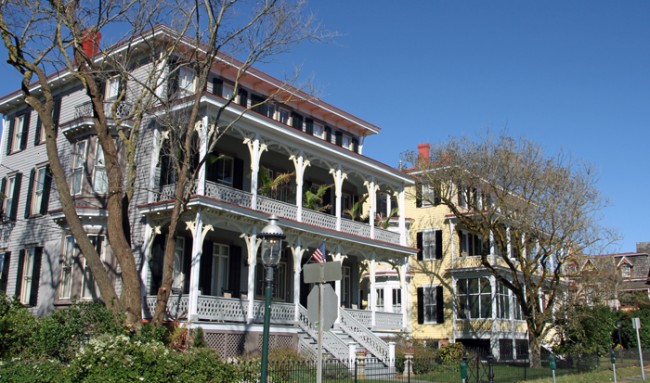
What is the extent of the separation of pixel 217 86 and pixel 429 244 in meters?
18.8

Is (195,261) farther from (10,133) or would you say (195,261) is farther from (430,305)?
(430,305)

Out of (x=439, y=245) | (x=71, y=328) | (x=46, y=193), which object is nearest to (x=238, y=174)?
(x=46, y=193)

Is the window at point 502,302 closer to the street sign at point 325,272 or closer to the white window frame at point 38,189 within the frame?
the white window frame at point 38,189

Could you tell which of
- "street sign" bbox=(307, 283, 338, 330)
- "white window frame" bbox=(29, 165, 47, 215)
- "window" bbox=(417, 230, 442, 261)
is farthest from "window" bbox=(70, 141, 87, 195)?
"window" bbox=(417, 230, 442, 261)

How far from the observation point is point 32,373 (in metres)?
13.6

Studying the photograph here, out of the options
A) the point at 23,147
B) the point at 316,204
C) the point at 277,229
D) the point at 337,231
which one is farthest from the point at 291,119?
the point at 277,229

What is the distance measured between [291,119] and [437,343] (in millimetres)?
16633

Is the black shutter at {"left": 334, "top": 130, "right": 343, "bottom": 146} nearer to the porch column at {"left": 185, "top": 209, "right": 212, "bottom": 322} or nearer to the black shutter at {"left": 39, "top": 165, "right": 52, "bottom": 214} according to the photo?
the porch column at {"left": 185, "top": 209, "right": 212, "bottom": 322}

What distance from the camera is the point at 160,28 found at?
23.3 metres

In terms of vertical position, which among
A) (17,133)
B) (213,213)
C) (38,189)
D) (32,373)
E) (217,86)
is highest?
(217,86)

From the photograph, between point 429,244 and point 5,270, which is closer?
point 5,270

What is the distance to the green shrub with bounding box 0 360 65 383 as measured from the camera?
13281 mm

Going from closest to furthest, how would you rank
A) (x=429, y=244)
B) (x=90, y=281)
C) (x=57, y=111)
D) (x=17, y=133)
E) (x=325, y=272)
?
(x=325, y=272) < (x=90, y=281) < (x=57, y=111) < (x=17, y=133) < (x=429, y=244)

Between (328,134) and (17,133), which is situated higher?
(328,134)
